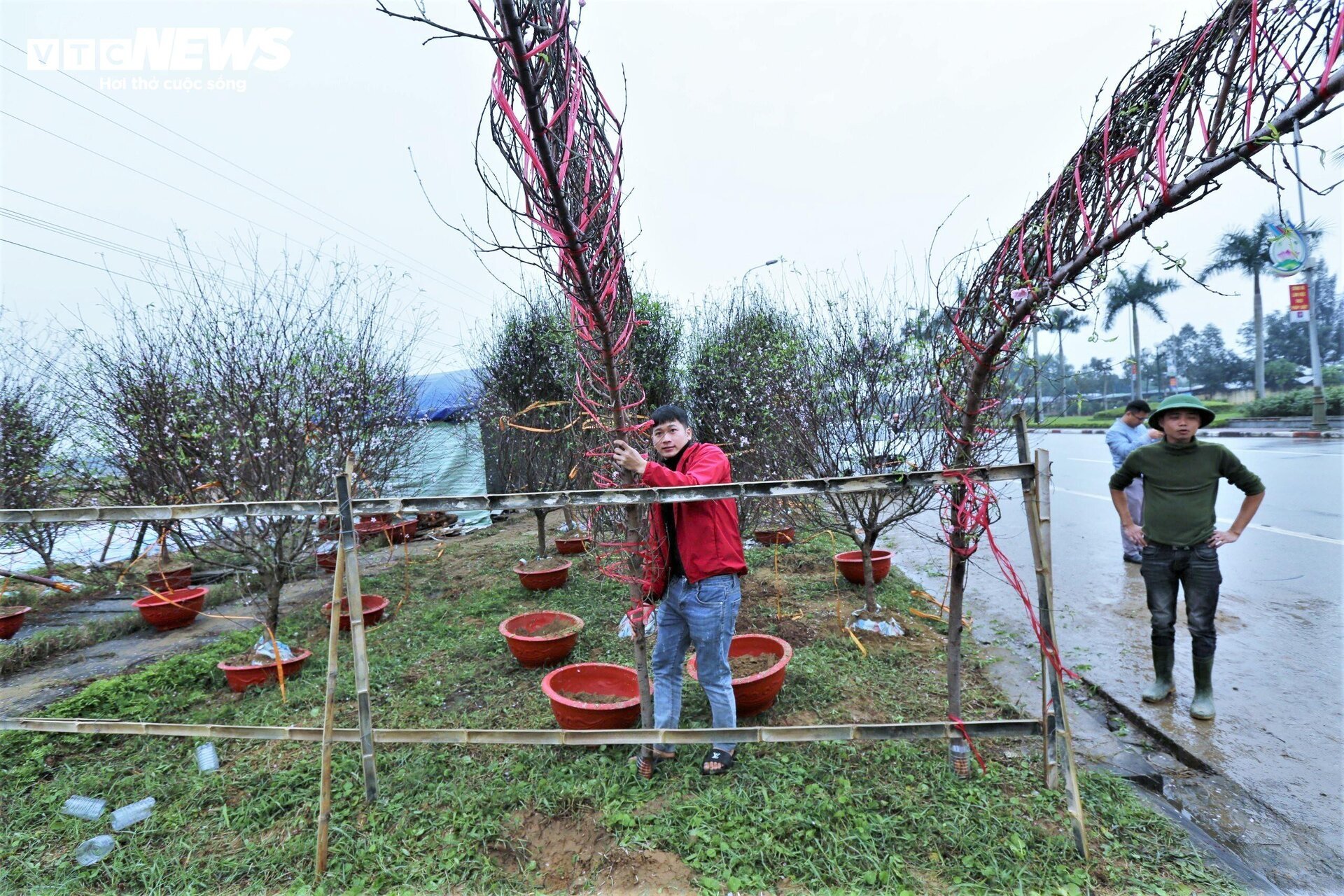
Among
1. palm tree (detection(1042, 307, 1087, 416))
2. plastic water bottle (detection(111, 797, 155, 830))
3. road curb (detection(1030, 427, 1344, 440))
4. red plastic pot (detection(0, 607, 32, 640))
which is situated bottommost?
road curb (detection(1030, 427, 1344, 440))

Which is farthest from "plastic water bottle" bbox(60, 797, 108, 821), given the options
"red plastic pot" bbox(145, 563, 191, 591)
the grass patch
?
"red plastic pot" bbox(145, 563, 191, 591)

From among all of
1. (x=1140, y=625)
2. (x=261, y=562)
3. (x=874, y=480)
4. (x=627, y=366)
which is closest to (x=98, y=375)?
(x=261, y=562)

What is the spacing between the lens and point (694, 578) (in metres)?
2.72

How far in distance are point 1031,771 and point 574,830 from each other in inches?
83.4

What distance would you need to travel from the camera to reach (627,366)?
12.5 ft

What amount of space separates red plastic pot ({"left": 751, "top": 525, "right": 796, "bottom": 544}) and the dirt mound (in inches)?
190

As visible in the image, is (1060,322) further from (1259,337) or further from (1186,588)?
(1259,337)

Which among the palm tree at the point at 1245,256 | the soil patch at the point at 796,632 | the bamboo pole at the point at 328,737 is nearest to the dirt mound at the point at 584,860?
the bamboo pole at the point at 328,737

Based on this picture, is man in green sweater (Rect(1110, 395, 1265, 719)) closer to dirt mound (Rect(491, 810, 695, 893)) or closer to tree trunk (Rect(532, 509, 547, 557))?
dirt mound (Rect(491, 810, 695, 893))

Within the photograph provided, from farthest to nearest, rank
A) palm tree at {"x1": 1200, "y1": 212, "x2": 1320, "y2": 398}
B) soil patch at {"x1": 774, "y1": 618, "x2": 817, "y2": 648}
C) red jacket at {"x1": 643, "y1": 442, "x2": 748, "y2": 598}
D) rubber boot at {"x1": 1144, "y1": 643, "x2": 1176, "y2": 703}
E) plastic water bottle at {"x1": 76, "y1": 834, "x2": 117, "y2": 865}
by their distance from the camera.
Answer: palm tree at {"x1": 1200, "y1": 212, "x2": 1320, "y2": 398} < soil patch at {"x1": 774, "y1": 618, "x2": 817, "y2": 648} < rubber boot at {"x1": 1144, "y1": 643, "x2": 1176, "y2": 703} < red jacket at {"x1": 643, "y1": 442, "x2": 748, "y2": 598} < plastic water bottle at {"x1": 76, "y1": 834, "x2": 117, "y2": 865}

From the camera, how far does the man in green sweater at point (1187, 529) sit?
330cm

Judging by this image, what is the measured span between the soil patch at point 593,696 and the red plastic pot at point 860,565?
3.00m

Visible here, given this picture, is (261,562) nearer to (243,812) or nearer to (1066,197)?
(243,812)

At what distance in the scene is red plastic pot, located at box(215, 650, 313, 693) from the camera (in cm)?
415
